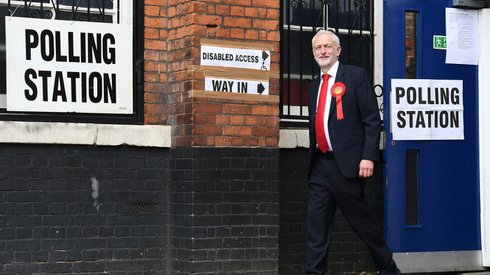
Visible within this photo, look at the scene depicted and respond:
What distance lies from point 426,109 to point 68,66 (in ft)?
10.9

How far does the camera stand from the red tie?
7.48 m

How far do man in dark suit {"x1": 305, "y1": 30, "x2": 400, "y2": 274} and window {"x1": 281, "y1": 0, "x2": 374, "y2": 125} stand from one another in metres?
1.35

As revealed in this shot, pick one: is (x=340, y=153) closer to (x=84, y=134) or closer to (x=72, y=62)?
(x=84, y=134)

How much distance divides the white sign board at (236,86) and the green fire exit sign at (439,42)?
181 centimetres

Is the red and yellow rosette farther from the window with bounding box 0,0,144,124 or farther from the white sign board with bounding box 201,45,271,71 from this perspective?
the window with bounding box 0,0,144,124

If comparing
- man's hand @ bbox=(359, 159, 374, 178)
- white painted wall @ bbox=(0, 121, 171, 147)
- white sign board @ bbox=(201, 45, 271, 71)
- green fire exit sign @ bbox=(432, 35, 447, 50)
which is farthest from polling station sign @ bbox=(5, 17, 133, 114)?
green fire exit sign @ bbox=(432, 35, 447, 50)

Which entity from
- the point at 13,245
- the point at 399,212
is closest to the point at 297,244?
the point at 399,212

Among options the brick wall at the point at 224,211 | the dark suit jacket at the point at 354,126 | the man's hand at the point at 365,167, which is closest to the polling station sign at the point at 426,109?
the brick wall at the point at 224,211

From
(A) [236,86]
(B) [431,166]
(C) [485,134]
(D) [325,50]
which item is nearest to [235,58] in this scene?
A: (A) [236,86]

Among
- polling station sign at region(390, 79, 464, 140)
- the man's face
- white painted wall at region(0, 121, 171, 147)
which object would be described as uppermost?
the man's face

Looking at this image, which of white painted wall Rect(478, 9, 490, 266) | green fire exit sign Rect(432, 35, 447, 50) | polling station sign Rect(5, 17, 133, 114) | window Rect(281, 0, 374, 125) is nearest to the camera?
polling station sign Rect(5, 17, 133, 114)

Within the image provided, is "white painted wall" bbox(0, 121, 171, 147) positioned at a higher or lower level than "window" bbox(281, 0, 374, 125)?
lower

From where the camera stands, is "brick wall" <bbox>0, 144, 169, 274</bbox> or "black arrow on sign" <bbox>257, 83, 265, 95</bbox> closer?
"brick wall" <bbox>0, 144, 169, 274</bbox>

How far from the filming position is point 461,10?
30.4 feet
